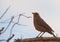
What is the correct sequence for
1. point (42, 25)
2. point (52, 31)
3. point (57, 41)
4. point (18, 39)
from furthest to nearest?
point (42, 25), point (52, 31), point (18, 39), point (57, 41)

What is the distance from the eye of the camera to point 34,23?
1897 millimetres

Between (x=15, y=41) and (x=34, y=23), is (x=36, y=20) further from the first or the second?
(x=15, y=41)

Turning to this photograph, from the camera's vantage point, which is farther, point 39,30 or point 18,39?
point 39,30

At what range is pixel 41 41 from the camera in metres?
1.10

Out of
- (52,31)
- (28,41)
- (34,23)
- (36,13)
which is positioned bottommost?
(28,41)

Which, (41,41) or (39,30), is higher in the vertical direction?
(39,30)

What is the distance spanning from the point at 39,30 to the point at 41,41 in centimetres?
70

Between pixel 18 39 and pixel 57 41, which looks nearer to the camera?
pixel 57 41

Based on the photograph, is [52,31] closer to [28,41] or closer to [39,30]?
[39,30]

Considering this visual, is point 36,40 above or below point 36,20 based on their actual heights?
below

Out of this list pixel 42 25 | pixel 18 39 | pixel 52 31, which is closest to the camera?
pixel 18 39

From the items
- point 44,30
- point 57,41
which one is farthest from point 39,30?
point 57,41

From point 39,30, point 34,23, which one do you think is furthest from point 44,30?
point 34,23

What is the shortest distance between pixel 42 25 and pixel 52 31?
0.62 ft
